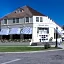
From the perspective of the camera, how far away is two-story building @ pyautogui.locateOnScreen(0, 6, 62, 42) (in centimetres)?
5831

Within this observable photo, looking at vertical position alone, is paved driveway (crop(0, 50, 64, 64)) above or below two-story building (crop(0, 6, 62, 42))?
below

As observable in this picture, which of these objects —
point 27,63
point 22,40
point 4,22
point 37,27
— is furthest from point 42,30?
point 27,63

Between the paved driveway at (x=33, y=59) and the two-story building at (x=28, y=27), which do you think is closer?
the paved driveway at (x=33, y=59)

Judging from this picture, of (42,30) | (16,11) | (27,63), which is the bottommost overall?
(27,63)

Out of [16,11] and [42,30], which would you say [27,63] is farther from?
[16,11]

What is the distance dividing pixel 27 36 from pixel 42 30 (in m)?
4.17

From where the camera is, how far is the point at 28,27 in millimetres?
58500

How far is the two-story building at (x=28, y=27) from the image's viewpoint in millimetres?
58312

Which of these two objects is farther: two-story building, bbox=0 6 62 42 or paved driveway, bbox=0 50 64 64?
two-story building, bbox=0 6 62 42

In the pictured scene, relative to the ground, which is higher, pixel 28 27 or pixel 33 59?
pixel 28 27

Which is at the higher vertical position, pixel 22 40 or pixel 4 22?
pixel 4 22

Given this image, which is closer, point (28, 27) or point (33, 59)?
point (33, 59)

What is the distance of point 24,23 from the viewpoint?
5959 centimetres

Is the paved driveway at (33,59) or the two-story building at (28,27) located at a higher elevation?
the two-story building at (28,27)
